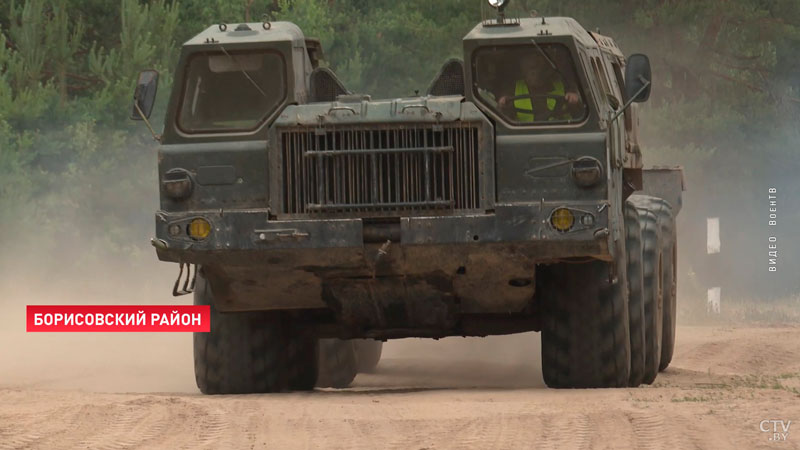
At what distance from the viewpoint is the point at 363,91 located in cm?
2792

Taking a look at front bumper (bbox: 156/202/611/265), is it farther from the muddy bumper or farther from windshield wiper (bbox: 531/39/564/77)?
windshield wiper (bbox: 531/39/564/77)

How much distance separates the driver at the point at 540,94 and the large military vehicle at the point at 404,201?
11mm

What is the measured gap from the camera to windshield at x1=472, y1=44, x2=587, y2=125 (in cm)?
1172

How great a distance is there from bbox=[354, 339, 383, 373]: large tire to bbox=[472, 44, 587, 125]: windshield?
18.5ft

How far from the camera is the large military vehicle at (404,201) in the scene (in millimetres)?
11234

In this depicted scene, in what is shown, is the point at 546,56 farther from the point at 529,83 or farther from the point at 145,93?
the point at 145,93

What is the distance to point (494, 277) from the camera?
11602mm

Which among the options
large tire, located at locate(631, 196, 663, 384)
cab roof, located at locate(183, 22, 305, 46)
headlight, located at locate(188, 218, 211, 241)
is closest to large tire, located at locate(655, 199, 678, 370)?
large tire, located at locate(631, 196, 663, 384)

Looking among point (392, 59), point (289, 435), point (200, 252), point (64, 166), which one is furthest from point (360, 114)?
point (392, 59)

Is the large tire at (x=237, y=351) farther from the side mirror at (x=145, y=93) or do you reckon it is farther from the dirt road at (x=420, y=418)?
the side mirror at (x=145, y=93)

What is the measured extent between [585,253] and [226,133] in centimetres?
261

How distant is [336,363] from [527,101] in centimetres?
440

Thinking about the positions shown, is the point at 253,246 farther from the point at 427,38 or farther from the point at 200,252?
the point at 427,38

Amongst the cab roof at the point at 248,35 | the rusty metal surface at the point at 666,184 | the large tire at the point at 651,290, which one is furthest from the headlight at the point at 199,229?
the rusty metal surface at the point at 666,184
